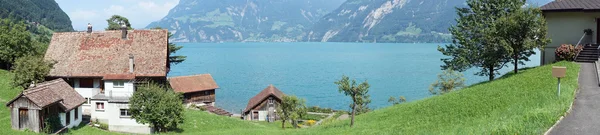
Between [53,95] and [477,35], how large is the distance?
31.6 m

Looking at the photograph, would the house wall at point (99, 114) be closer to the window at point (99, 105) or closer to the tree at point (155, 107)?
the window at point (99, 105)

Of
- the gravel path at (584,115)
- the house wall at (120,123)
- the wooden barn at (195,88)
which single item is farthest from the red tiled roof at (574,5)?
the wooden barn at (195,88)

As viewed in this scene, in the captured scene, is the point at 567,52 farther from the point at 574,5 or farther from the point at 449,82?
the point at 449,82

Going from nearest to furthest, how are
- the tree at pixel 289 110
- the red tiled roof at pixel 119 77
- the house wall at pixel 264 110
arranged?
the red tiled roof at pixel 119 77, the tree at pixel 289 110, the house wall at pixel 264 110

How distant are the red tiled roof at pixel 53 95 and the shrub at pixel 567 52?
109 feet

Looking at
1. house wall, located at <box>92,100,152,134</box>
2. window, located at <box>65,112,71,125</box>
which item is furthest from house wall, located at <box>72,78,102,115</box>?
window, located at <box>65,112,71,125</box>

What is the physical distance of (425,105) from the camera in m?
26.2

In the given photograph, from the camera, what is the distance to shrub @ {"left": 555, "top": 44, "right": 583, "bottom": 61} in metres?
31.5

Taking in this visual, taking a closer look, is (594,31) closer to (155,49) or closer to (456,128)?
(456,128)

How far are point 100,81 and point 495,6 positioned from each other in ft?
106

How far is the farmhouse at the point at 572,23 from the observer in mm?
33281

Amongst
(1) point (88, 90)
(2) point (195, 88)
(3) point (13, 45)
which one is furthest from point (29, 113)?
(2) point (195, 88)

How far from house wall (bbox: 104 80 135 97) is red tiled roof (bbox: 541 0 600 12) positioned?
105ft

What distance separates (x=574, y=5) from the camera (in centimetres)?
3422
